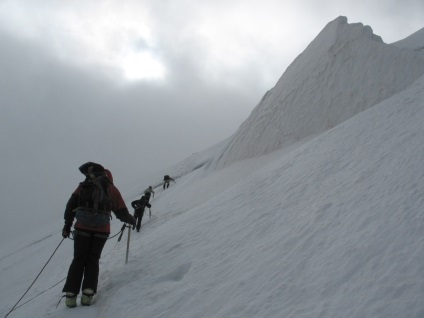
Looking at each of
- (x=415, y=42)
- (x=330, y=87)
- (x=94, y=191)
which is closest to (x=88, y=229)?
(x=94, y=191)

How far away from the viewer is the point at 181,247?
7367 millimetres

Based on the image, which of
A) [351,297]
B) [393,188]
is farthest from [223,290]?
[393,188]

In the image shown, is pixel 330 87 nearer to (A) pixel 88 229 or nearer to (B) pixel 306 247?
(B) pixel 306 247

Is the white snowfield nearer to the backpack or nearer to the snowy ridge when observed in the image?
the backpack

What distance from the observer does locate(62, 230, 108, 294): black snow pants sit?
5.80m

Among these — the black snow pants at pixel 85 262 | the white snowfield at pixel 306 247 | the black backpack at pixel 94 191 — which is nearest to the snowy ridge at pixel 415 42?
the white snowfield at pixel 306 247

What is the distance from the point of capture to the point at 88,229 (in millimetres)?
6031

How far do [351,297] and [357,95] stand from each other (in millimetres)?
14295

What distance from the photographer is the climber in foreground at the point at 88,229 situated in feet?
Result: 19.1

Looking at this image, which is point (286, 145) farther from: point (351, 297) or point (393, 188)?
point (351, 297)

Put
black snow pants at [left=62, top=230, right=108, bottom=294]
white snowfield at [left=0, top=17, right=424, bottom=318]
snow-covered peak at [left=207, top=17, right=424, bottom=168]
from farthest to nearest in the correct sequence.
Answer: snow-covered peak at [left=207, top=17, right=424, bottom=168] → black snow pants at [left=62, top=230, right=108, bottom=294] → white snowfield at [left=0, top=17, right=424, bottom=318]

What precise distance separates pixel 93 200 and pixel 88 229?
0.47 metres

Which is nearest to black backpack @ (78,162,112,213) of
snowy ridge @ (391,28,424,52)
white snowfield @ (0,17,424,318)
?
white snowfield @ (0,17,424,318)

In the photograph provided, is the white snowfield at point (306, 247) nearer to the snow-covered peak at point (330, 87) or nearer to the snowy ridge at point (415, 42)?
the snow-covered peak at point (330, 87)
